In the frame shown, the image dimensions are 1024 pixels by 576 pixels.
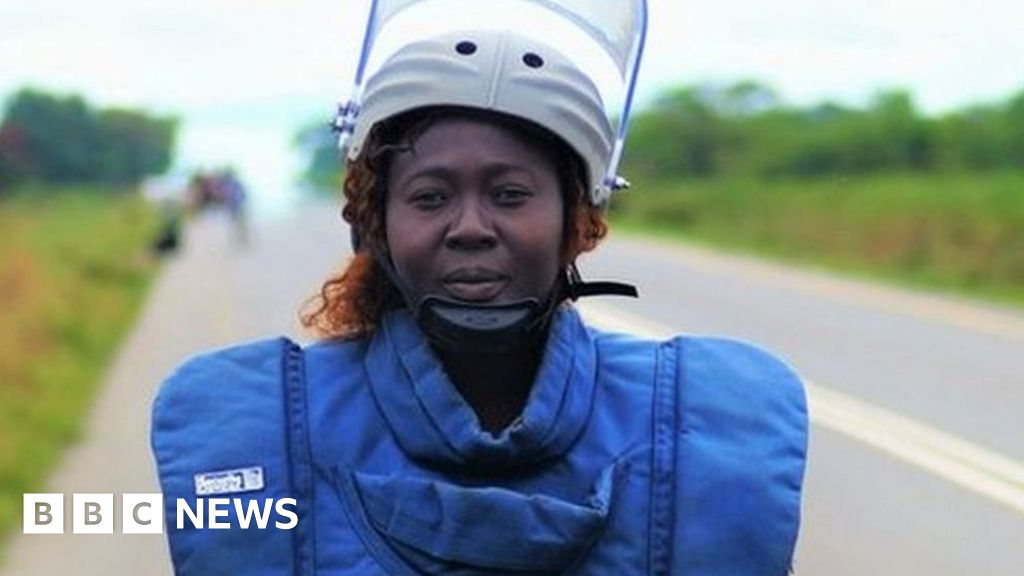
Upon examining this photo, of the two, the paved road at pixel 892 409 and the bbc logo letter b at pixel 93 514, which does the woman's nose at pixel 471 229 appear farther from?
the bbc logo letter b at pixel 93 514

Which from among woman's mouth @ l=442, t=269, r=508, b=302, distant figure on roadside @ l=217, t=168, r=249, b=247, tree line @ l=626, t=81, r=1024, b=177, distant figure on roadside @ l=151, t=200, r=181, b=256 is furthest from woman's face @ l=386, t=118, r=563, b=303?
distant figure on roadside @ l=151, t=200, r=181, b=256

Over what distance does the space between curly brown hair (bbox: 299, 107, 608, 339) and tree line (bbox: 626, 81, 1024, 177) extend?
24.0m

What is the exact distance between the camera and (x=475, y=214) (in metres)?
1.68

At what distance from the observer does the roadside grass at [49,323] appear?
397 inches

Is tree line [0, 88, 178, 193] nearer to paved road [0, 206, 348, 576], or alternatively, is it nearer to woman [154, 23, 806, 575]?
paved road [0, 206, 348, 576]

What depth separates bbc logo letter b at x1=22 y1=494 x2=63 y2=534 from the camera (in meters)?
8.23

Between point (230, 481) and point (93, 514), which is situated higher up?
point (230, 481)

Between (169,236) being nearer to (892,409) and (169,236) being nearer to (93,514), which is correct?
(892,409)

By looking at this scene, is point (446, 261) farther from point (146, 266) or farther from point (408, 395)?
point (146, 266)

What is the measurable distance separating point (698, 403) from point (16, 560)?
6216 mm

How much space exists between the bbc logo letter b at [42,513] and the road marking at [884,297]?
947cm

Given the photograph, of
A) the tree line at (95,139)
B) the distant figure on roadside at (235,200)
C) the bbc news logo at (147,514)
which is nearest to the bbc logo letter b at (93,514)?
the bbc news logo at (147,514)

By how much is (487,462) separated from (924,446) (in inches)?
326

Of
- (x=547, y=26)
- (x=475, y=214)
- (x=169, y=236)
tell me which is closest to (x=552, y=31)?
(x=547, y=26)
